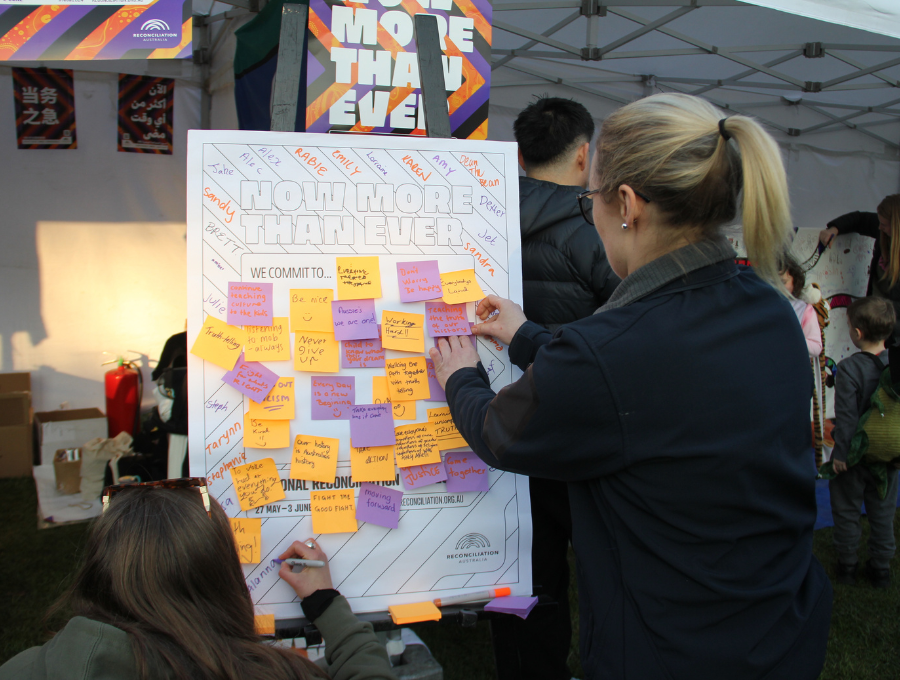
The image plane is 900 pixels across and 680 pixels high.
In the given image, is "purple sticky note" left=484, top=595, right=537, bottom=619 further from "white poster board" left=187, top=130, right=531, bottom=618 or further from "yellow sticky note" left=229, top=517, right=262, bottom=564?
"yellow sticky note" left=229, top=517, right=262, bottom=564

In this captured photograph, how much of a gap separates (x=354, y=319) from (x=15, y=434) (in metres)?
3.76

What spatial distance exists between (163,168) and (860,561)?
4957mm

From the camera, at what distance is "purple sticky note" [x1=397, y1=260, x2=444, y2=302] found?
1358 mm

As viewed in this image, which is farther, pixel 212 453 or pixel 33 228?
pixel 33 228

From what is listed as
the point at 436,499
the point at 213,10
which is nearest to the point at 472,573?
the point at 436,499

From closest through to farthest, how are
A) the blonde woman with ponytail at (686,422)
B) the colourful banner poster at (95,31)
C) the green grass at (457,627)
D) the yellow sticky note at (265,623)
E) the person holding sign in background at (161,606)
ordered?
the person holding sign in background at (161,606) < the blonde woman with ponytail at (686,422) < the yellow sticky note at (265,623) < the colourful banner poster at (95,31) < the green grass at (457,627)


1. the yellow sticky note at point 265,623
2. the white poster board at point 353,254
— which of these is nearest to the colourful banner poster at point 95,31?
the white poster board at point 353,254

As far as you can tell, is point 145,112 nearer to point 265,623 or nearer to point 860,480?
point 265,623

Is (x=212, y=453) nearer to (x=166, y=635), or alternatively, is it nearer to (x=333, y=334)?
(x=333, y=334)

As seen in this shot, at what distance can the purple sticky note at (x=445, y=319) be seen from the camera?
1.37 metres

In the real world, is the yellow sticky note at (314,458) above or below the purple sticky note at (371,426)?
below

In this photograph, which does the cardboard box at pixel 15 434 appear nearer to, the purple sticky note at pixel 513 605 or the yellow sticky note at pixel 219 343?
the yellow sticky note at pixel 219 343

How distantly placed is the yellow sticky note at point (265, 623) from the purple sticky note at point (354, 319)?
59 cm

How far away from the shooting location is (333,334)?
1329 millimetres
